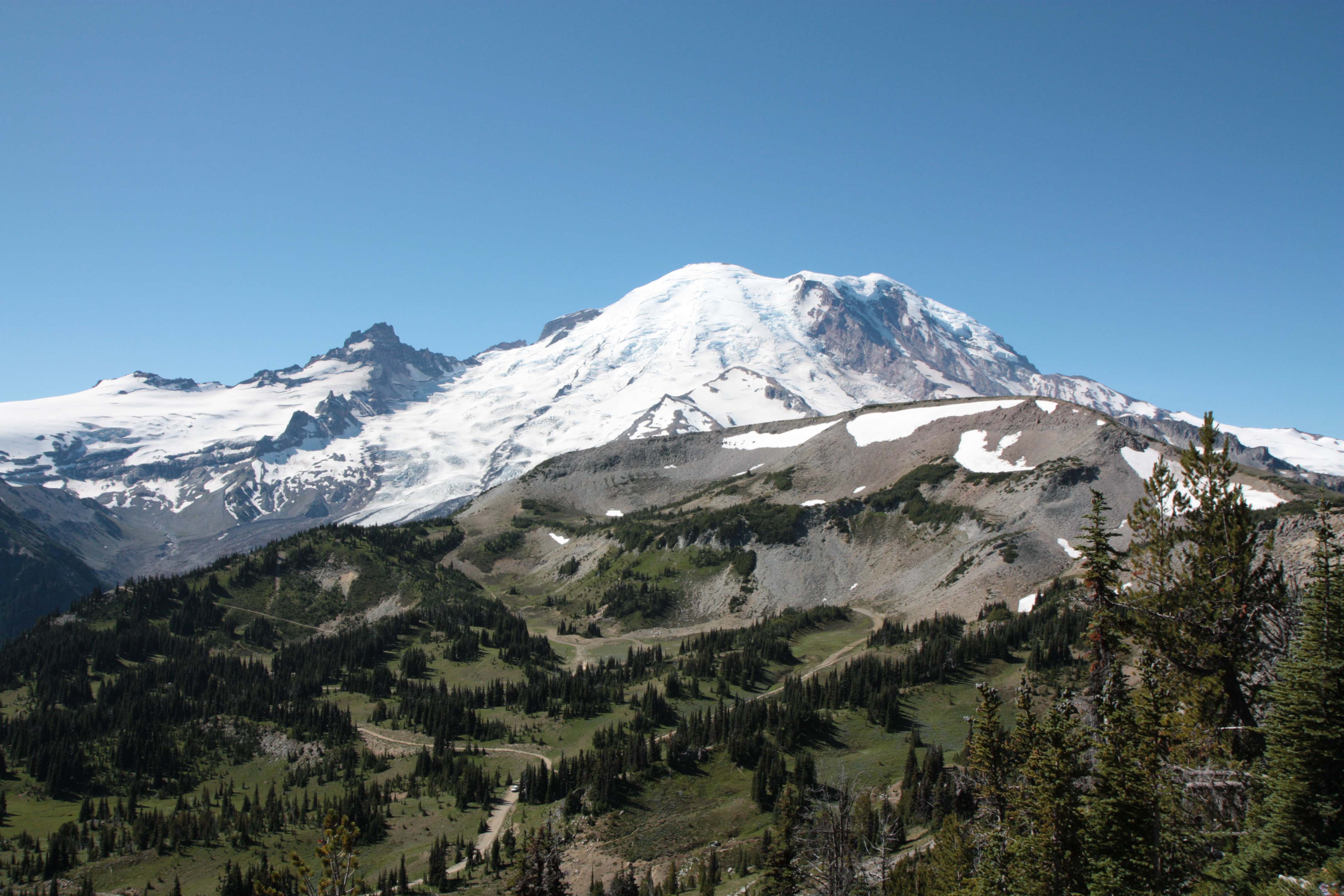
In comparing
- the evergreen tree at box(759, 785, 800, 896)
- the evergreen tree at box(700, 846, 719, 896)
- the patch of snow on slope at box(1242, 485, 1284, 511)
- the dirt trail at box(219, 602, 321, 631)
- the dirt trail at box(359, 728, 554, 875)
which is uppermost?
the patch of snow on slope at box(1242, 485, 1284, 511)

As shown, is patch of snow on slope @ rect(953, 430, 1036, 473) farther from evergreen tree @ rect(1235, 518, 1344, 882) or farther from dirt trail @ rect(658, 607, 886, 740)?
evergreen tree @ rect(1235, 518, 1344, 882)

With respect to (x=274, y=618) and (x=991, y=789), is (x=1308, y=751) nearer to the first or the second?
(x=991, y=789)

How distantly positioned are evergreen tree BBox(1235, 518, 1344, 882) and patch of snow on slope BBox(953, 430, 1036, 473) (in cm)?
15269

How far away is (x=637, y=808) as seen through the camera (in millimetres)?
77625

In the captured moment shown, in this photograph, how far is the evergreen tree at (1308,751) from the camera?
21.4m

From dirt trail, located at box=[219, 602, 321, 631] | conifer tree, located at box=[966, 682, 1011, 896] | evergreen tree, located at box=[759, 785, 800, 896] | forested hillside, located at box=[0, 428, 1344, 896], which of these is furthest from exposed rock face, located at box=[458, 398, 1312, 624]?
conifer tree, located at box=[966, 682, 1011, 896]

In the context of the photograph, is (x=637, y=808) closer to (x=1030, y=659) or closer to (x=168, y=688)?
(x=1030, y=659)

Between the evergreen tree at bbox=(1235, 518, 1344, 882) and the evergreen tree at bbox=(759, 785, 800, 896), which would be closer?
the evergreen tree at bbox=(1235, 518, 1344, 882)

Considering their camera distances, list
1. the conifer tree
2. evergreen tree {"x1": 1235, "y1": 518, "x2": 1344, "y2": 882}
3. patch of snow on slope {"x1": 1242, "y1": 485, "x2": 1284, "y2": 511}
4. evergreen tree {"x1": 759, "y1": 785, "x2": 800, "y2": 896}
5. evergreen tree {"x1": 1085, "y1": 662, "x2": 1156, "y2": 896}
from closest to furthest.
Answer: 1. evergreen tree {"x1": 1235, "y1": 518, "x2": 1344, "y2": 882}
2. evergreen tree {"x1": 1085, "y1": 662, "x2": 1156, "y2": 896}
3. the conifer tree
4. evergreen tree {"x1": 759, "y1": 785, "x2": 800, "y2": 896}
5. patch of snow on slope {"x1": 1242, "y1": 485, "x2": 1284, "y2": 511}

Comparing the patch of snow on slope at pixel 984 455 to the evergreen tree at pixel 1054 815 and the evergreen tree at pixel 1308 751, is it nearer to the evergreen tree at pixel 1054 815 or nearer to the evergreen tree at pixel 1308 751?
the evergreen tree at pixel 1308 751

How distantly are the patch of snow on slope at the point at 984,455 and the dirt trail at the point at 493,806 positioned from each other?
115 m

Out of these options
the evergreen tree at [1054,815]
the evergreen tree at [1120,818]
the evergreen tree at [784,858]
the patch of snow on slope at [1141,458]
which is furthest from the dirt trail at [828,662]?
the evergreen tree at [1120,818]

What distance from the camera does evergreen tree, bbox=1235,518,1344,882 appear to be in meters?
21.4

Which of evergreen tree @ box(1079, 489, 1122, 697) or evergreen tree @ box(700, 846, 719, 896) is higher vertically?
evergreen tree @ box(1079, 489, 1122, 697)
